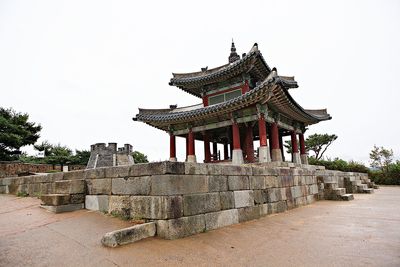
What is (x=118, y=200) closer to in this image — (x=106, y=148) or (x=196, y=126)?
(x=196, y=126)

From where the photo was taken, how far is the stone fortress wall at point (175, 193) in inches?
149

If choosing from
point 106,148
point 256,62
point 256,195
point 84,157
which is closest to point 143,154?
point 84,157

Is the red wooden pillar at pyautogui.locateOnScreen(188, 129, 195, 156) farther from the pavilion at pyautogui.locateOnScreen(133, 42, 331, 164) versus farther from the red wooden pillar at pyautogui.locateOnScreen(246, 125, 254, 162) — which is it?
the red wooden pillar at pyautogui.locateOnScreen(246, 125, 254, 162)

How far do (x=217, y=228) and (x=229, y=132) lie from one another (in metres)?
11.9

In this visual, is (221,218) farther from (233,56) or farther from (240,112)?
(233,56)

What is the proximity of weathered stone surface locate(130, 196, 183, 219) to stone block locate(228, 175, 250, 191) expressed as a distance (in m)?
1.63

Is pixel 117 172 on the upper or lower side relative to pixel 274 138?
lower

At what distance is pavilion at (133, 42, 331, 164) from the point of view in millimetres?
12062

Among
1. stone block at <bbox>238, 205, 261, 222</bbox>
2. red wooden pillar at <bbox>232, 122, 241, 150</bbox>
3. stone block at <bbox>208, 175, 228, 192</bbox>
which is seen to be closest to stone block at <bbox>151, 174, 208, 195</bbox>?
stone block at <bbox>208, 175, 228, 192</bbox>

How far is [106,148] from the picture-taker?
27297 millimetres

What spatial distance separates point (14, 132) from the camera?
20641 mm

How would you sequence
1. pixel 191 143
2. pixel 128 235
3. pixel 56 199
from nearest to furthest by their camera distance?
pixel 128 235, pixel 56 199, pixel 191 143

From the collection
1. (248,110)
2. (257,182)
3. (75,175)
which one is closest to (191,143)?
(248,110)

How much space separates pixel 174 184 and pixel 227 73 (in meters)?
11.6
